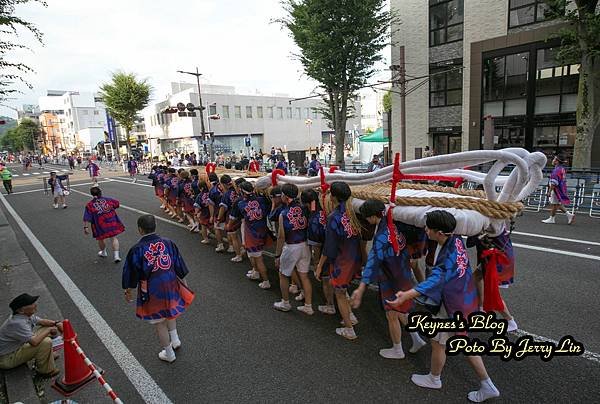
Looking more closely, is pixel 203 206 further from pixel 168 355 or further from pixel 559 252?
pixel 559 252

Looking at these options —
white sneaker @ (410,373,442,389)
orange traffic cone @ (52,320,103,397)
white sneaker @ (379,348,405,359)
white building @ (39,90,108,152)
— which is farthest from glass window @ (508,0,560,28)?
white building @ (39,90,108,152)

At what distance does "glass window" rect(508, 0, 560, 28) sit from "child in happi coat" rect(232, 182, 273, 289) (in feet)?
58.8

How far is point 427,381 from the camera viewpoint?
3477 millimetres

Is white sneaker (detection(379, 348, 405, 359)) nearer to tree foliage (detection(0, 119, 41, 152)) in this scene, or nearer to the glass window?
the glass window

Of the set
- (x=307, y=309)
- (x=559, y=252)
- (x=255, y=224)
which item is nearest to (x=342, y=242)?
(x=307, y=309)

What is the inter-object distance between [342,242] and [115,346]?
3184 millimetres

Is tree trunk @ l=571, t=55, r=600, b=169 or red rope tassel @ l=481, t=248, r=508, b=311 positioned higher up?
tree trunk @ l=571, t=55, r=600, b=169

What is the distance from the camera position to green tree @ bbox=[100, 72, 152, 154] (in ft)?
136

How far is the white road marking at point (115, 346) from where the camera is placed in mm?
3645

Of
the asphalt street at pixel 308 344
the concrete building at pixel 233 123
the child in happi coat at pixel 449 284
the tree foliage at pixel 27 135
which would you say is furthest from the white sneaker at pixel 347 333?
the tree foliage at pixel 27 135

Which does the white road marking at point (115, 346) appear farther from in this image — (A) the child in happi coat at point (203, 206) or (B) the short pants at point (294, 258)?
(A) the child in happi coat at point (203, 206)

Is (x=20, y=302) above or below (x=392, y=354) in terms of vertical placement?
above

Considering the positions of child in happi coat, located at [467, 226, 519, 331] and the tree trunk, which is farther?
the tree trunk

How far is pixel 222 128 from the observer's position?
43156 mm
